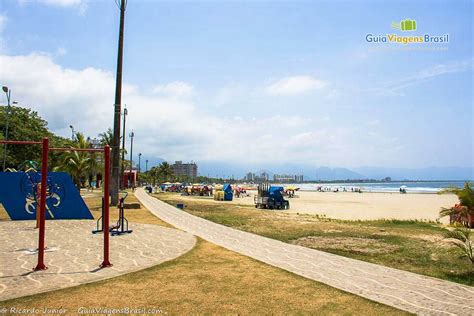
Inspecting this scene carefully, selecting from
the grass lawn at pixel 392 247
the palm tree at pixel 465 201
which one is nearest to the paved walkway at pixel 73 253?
the grass lawn at pixel 392 247

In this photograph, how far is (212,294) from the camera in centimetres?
564

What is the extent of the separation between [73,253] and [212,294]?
190 inches

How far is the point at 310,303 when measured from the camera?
5.28m

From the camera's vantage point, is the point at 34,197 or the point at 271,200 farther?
the point at 271,200

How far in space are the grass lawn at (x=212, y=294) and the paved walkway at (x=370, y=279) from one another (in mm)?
426

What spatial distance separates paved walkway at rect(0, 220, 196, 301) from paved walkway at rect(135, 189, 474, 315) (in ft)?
6.81

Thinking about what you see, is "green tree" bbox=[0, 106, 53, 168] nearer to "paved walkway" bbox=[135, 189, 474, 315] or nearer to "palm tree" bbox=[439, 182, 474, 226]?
"paved walkway" bbox=[135, 189, 474, 315]

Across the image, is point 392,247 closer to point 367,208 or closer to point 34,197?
point 34,197

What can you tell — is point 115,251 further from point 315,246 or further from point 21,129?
point 21,129

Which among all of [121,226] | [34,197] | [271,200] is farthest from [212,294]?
[271,200]

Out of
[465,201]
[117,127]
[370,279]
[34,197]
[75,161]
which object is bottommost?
[370,279]

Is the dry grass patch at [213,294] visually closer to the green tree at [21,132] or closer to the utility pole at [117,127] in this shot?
the utility pole at [117,127]

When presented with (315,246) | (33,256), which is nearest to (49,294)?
(33,256)

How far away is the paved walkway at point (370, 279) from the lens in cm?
542
